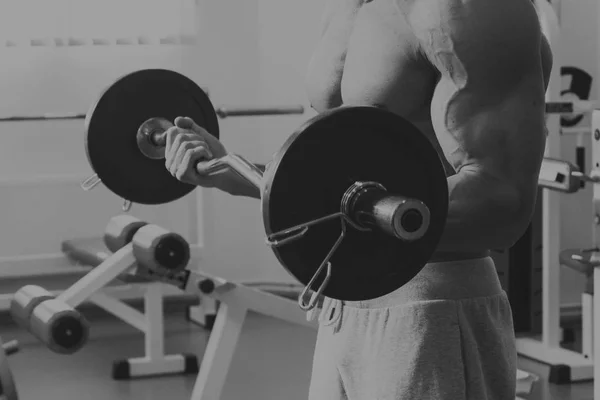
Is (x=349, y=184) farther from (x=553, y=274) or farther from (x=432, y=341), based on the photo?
(x=553, y=274)

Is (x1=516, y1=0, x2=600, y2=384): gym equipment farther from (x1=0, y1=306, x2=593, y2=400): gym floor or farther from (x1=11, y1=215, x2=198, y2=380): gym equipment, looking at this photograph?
(x1=11, y1=215, x2=198, y2=380): gym equipment

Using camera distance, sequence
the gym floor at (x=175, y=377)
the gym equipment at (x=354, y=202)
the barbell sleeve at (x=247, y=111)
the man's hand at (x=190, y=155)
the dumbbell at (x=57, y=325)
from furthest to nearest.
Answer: the barbell sleeve at (x=247, y=111) < the gym floor at (x=175, y=377) < the dumbbell at (x=57, y=325) < the man's hand at (x=190, y=155) < the gym equipment at (x=354, y=202)

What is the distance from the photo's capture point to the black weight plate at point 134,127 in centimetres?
165

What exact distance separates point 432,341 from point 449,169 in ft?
0.68

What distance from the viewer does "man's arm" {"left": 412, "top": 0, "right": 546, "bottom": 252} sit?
3.80 ft

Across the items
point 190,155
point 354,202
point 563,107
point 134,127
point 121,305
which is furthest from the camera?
point 121,305

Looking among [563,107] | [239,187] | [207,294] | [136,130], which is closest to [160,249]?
[207,294]

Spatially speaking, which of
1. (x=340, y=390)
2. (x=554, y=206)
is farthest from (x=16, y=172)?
(x=340, y=390)

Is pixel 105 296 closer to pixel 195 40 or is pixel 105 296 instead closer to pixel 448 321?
pixel 195 40

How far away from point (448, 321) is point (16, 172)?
384 cm

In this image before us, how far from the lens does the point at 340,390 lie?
1321 millimetres

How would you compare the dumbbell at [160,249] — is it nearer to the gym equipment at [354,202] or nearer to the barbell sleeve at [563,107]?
the barbell sleeve at [563,107]

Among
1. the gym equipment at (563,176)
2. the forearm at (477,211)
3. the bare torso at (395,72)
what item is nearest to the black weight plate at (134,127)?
the bare torso at (395,72)

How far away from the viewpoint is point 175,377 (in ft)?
13.1
